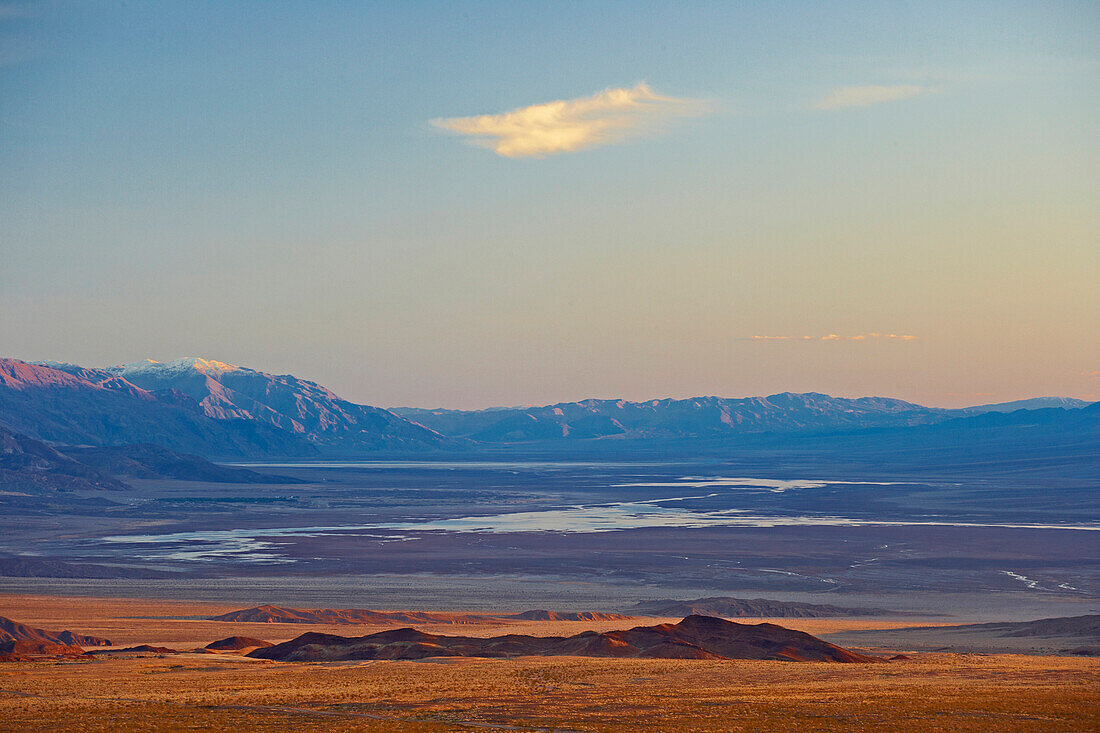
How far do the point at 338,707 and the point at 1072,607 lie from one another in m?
44.1

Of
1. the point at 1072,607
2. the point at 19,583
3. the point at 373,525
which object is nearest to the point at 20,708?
the point at 19,583

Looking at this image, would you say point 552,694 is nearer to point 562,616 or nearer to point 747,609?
point 562,616

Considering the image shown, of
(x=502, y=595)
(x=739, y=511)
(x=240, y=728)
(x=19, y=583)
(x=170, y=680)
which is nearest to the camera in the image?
(x=240, y=728)

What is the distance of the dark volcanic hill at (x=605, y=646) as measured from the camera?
37472 millimetres

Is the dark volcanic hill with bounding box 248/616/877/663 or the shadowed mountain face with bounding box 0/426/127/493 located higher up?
the shadowed mountain face with bounding box 0/426/127/493

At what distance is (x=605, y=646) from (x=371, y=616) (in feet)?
57.5

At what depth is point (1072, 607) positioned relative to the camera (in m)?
55.9

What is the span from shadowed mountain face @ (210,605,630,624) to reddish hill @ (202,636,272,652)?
8.21 m

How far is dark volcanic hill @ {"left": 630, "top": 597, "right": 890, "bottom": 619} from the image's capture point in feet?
179

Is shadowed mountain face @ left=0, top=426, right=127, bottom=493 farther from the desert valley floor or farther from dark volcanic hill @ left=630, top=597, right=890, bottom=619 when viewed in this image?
dark volcanic hill @ left=630, top=597, right=890, bottom=619

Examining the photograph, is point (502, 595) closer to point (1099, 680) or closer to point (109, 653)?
Result: point (109, 653)

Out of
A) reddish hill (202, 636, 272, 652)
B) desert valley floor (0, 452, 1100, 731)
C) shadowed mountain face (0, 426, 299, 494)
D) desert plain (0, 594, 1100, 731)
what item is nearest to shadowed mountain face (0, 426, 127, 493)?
shadowed mountain face (0, 426, 299, 494)

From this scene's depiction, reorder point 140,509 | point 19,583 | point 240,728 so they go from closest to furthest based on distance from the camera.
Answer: point 240,728
point 19,583
point 140,509

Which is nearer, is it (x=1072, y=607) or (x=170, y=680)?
(x=170, y=680)
